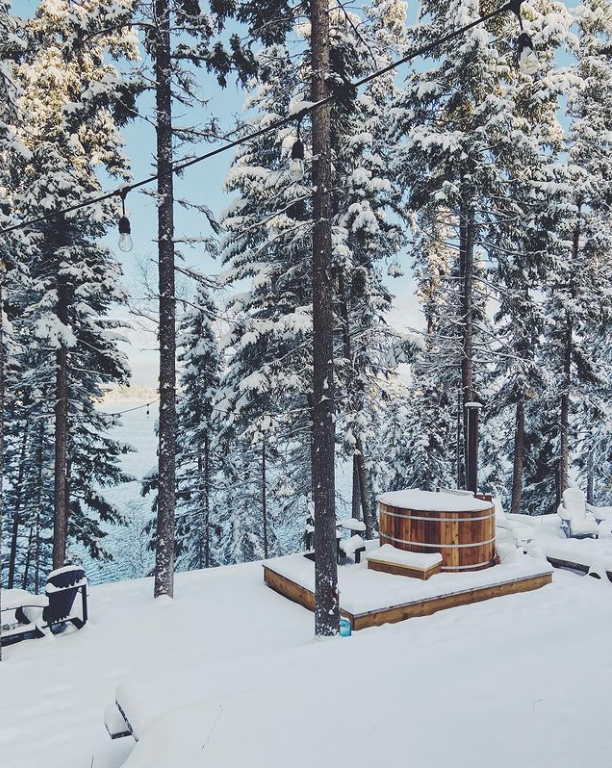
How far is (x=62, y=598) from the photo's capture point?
7.57 m

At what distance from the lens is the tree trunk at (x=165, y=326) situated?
9.05 m

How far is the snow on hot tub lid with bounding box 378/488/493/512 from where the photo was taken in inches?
341

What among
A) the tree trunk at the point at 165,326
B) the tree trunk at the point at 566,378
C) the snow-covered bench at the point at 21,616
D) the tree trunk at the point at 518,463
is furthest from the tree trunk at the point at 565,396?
the snow-covered bench at the point at 21,616

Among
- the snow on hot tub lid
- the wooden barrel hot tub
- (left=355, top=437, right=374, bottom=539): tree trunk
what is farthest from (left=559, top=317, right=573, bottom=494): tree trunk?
the wooden barrel hot tub

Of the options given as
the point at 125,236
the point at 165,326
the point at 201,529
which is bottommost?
the point at 201,529

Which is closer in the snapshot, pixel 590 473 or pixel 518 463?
pixel 518 463

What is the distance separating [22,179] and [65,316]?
343cm

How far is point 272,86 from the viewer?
12.5m

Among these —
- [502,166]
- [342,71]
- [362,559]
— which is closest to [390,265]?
[502,166]

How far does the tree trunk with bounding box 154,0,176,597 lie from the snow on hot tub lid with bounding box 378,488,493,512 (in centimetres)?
415

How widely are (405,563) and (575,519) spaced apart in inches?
212

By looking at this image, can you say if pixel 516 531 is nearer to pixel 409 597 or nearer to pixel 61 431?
pixel 409 597

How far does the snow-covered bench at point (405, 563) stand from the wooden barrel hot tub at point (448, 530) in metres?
0.19

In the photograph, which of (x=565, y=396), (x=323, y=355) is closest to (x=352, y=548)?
(x=323, y=355)
